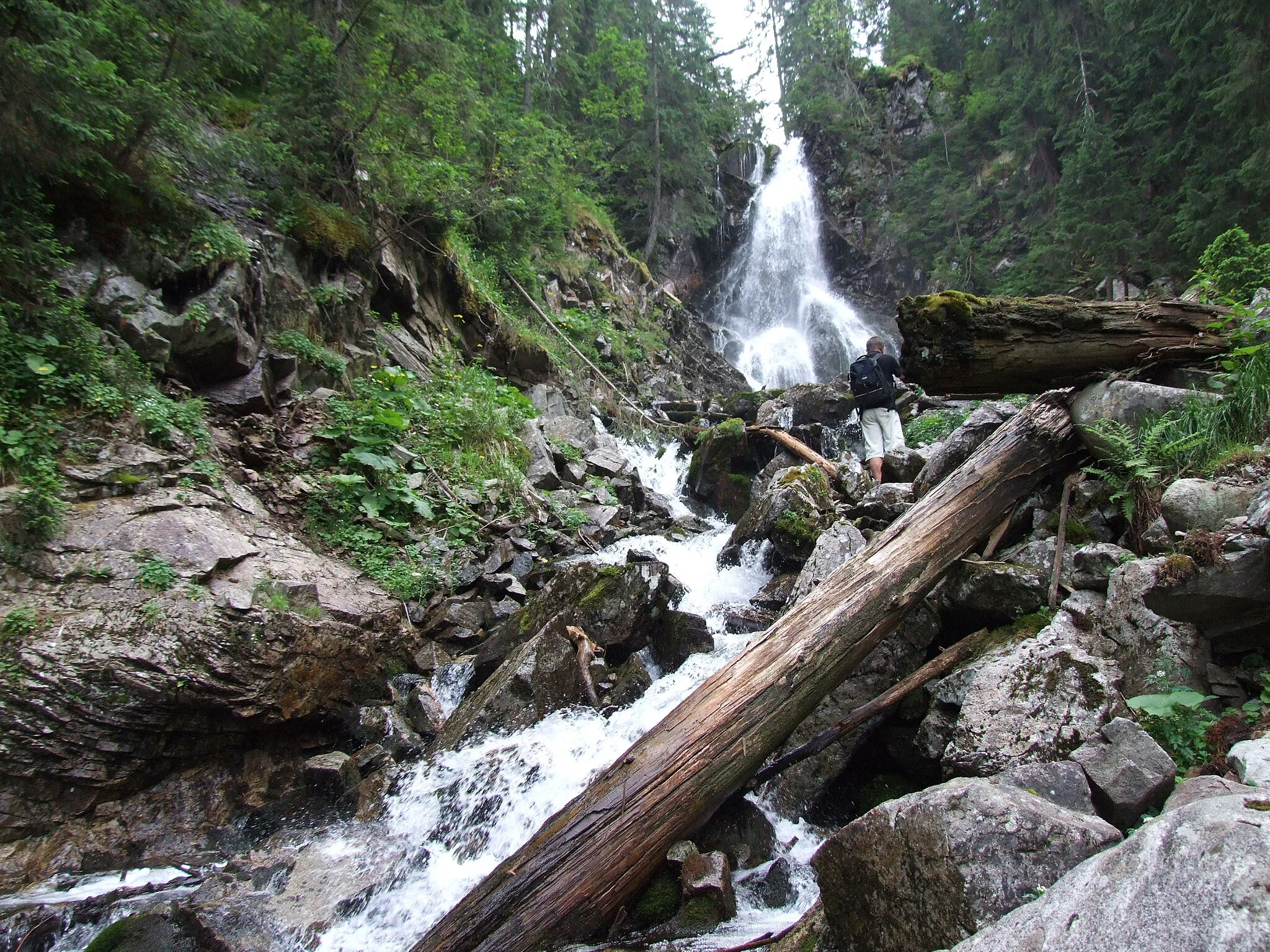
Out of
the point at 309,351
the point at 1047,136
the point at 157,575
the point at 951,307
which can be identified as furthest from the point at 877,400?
the point at 1047,136

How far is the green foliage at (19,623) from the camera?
4016 millimetres

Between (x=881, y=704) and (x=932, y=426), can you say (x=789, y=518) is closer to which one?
(x=881, y=704)

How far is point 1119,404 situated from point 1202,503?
144cm

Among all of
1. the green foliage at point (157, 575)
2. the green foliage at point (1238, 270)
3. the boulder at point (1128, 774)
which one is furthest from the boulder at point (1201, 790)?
the green foliage at point (157, 575)

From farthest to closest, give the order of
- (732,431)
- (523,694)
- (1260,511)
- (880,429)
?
(732,431)
(880,429)
(523,694)
(1260,511)

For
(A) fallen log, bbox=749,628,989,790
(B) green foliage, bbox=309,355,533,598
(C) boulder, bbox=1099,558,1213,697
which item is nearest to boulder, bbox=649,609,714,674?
(A) fallen log, bbox=749,628,989,790

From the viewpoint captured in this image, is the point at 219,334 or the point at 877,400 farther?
the point at 877,400

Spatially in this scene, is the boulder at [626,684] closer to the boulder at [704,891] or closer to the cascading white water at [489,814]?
the cascading white water at [489,814]

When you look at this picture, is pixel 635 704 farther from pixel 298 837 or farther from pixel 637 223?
pixel 637 223

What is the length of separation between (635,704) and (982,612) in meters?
2.78

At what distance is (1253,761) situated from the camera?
6.34ft

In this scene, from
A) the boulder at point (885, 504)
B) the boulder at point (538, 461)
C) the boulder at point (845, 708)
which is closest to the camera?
the boulder at point (845, 708)

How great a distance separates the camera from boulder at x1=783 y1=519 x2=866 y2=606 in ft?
18.5

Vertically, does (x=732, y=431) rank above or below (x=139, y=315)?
below
